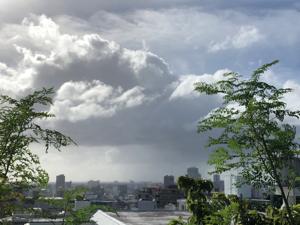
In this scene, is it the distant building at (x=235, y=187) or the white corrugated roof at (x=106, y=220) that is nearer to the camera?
the distant building at (x=235, y=187)

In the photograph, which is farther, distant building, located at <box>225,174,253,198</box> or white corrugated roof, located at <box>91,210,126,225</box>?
white corrugated roof, located at <box>91,210,126,225</box>

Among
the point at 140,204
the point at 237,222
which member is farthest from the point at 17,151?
the point at 140,204

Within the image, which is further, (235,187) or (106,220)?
(106,220)

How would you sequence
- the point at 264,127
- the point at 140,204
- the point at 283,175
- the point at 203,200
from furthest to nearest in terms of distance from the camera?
the point at 140,204, the point at 203,200, the point at 283,175, the point at 264,127

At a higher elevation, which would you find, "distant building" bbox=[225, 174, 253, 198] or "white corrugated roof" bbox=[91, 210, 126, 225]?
"distant building" bbox=[225, 174, 253, 198]

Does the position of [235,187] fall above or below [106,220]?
above

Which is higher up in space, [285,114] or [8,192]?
Result: [285,114]

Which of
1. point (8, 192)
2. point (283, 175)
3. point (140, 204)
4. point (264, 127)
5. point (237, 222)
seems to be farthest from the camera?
point (140, 204)

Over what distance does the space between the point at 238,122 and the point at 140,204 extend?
137995 mm

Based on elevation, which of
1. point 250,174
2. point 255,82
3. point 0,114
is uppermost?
point 255,82

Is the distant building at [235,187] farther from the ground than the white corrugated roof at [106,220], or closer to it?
farther from the ground

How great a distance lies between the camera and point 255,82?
17.7 metres

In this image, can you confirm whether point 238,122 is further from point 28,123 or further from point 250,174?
point 28,123

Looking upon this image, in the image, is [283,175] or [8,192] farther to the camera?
[283,175]
